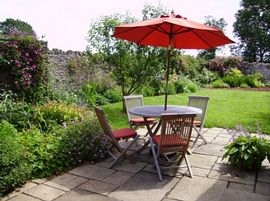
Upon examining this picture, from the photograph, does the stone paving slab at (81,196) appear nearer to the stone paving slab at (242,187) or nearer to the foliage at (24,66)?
the stone paving slab at (242,187)

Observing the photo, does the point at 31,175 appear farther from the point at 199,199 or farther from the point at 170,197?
the point at 199,199

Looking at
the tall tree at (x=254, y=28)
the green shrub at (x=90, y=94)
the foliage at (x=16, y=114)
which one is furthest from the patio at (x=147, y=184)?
the tall tree at (x=254, y=28)

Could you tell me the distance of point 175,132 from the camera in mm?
3760

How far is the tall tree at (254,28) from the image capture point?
3203 centimetres

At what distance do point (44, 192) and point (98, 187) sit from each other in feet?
2.04

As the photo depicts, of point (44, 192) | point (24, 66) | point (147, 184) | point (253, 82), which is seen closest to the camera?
point (44, 192)

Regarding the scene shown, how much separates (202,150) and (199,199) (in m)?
1.82

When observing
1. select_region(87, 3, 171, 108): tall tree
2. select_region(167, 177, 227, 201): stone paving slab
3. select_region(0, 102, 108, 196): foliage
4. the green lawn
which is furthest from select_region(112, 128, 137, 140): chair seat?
select_region(87, 3, 171, 108): tall tree

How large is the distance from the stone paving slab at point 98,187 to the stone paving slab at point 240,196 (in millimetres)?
1296

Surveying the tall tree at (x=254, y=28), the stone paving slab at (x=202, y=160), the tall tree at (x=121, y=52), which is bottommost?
the stone paving slab at (x=202, y=160)

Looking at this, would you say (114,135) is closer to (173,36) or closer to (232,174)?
(232,174)

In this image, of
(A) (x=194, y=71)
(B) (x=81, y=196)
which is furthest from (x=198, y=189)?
(A) (x=194, y=71)

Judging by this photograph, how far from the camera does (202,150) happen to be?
4867 mm

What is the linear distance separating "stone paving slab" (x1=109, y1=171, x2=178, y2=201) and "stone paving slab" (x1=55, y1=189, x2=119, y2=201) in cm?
13
